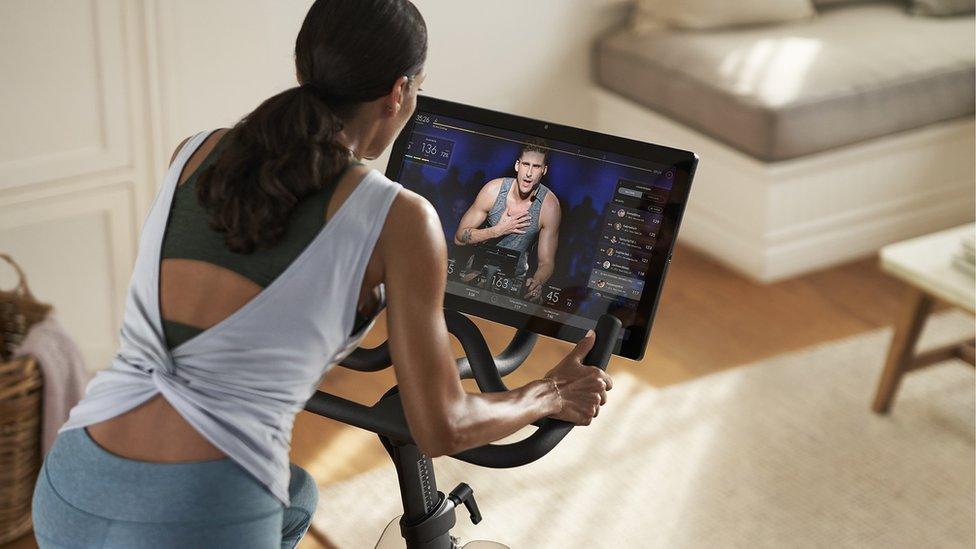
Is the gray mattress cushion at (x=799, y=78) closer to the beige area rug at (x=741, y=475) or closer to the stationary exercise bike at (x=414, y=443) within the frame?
the beige area rug at (x=741, y=475)

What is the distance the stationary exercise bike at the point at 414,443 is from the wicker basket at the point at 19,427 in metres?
0.94

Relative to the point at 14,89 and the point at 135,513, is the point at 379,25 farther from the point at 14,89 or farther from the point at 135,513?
the point at 14,89

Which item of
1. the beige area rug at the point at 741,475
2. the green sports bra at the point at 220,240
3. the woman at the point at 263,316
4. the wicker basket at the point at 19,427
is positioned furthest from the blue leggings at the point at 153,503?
the beige area rug at the point at 741,475

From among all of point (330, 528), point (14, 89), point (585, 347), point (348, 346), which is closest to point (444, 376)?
point (348, 346)

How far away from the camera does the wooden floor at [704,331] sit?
268 centimetres

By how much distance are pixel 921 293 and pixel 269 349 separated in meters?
1.93

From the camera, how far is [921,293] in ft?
8.93

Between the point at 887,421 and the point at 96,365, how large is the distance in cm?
190

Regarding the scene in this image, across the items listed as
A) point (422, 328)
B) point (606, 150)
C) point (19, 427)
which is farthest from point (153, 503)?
point (19, 427)

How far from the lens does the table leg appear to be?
2.76 m

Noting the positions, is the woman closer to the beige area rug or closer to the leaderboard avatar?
the leaderboard avatar

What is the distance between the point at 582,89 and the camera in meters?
3.71

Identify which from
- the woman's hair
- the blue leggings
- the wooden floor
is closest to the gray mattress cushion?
the wooden floor

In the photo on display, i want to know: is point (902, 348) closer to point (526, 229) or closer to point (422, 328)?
point (526, 229)
